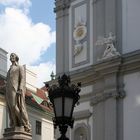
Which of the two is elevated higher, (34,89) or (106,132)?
(34,89)

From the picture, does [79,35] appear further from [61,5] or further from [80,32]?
[61,5]

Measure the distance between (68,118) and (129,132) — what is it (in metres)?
13.6

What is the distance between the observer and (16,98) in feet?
41.2

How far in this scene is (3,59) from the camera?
39188 millimetres

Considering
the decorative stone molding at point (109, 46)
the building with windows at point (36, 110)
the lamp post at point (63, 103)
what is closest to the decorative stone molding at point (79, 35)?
the decorative stone molding at point (109, 46)

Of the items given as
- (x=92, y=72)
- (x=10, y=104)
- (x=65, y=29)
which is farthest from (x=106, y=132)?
(x=10, y=104)

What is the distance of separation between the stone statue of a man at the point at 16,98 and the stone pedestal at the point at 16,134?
0.14 metres

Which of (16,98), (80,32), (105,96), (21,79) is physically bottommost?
(16,98)

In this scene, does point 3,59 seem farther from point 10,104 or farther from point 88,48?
point 10,104

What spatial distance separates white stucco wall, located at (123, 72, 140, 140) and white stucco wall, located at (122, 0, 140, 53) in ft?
4.88

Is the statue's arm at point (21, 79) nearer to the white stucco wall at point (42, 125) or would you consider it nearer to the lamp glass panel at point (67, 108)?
the lamp glass panel at point (67, 108)

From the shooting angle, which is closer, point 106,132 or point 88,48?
point 106,132

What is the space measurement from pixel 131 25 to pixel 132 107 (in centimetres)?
Answer: 402

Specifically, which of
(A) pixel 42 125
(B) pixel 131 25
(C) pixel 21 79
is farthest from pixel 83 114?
(C) pixel 21 79
